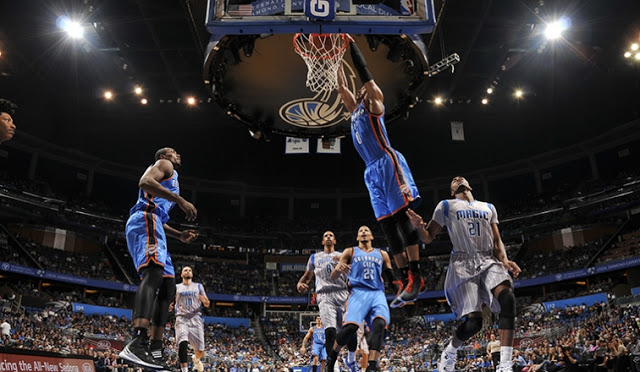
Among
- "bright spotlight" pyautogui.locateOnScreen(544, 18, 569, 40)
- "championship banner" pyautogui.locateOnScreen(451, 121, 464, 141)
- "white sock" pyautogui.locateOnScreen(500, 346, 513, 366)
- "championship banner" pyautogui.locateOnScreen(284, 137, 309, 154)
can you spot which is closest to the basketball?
"white sock" pyautogui.locateOnScreen(500, 346, 513, 366)

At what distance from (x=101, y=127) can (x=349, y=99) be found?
85.9 ft

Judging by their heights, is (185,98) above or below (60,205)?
above

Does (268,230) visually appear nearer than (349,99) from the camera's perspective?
No

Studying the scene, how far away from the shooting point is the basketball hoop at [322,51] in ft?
26.9

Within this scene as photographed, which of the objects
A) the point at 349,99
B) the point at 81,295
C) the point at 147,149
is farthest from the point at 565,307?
the point at 81,295

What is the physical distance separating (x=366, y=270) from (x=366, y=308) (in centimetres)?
70

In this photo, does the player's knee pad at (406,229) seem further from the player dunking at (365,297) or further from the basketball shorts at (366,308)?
the basketball shorts at (366,308)

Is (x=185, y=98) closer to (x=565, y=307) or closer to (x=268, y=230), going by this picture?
(x=268, y=230)

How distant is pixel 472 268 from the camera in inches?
221

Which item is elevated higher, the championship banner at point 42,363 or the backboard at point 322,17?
the backboard at point 322,17

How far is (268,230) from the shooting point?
125 feet

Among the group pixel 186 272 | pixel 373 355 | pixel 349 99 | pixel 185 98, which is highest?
pixel 185 98

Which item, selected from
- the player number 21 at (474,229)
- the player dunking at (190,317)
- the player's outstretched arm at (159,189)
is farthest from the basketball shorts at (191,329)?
the player number 21 at (474,229)

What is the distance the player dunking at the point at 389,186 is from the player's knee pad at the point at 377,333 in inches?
60.3
